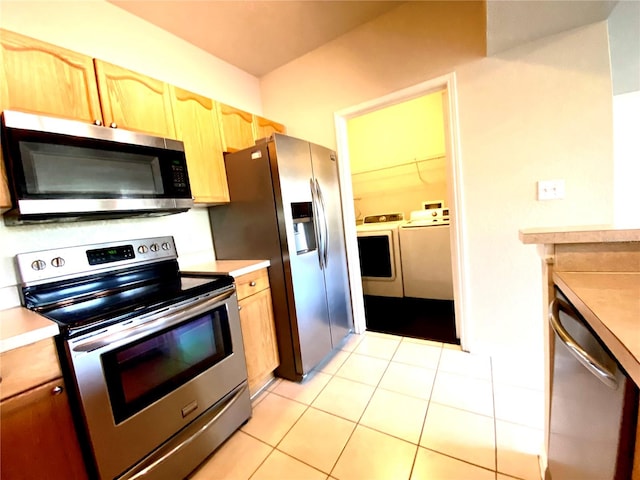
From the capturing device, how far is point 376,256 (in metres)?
3.11

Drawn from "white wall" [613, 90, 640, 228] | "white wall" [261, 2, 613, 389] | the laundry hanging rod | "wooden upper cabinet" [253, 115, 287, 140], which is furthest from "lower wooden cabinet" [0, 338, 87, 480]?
the laundry hanging rod

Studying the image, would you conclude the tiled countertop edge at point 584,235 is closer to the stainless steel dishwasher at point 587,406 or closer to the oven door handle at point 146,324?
the stainless steel dishwasher at point 587,406

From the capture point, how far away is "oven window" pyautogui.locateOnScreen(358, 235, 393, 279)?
3.02 m

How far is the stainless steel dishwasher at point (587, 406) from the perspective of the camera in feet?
1.60

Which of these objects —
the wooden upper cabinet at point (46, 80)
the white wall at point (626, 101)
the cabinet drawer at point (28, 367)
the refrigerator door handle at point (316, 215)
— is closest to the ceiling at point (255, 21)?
the wooden upper cabinet at point (46, 80)

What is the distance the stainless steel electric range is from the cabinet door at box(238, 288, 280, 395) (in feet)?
0.41

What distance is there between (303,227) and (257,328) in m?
0.77

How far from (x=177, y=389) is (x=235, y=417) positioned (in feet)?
1.38

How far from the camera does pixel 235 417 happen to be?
1416mm

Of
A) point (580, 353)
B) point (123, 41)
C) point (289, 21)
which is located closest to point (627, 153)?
point (580, 353)

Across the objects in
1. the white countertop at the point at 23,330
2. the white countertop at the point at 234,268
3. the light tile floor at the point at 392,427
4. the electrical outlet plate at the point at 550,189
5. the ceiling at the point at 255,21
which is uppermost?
the ceiling at the point at 255,21

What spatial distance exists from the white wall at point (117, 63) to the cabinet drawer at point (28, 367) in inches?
23.8

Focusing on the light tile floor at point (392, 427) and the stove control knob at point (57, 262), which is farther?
the stove control knob at point (57, 262)

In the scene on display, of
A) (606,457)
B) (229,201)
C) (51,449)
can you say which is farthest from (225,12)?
(606,457)
